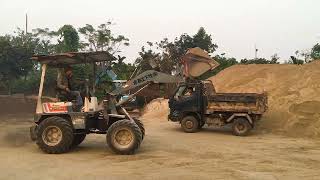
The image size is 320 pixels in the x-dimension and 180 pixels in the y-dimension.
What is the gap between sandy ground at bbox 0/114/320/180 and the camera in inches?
393

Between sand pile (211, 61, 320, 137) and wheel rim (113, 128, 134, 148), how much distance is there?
301 inches

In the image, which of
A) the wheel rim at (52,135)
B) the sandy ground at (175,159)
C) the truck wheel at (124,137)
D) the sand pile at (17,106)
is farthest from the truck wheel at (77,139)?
the sand pile at (17,106)

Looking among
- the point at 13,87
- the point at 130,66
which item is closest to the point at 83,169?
the point at 130,66

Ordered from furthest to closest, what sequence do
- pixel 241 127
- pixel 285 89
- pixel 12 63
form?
pixel 12 63, pixel 285 89, pixel 241 127

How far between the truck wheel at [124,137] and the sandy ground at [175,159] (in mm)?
269

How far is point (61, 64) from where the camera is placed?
13.9 meters

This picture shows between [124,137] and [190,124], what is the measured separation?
6.33m

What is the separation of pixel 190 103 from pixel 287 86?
6.03m

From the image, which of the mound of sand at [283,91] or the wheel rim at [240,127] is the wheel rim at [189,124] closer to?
the wheel rim at [240,127]

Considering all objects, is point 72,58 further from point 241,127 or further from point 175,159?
point 241,127

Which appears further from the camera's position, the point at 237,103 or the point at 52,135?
the point at 237,103

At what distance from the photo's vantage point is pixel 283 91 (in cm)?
2206

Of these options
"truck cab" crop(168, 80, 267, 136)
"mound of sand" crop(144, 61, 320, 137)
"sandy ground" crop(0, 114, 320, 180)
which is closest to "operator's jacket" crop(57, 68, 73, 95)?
"sandy ground" crop(0, 114, 320, 180)

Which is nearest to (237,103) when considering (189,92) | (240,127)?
(240,127)
